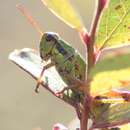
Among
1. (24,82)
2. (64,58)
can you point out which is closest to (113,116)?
(64,58)

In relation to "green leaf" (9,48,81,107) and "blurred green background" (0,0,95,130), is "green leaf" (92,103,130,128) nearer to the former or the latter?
"green leaf" (9,48,81,107)

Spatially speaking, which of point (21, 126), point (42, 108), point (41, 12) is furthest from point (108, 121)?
point (41, 12)

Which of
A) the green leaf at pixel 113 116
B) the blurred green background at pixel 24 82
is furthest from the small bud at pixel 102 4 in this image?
the blurred green background at pixel 24 82

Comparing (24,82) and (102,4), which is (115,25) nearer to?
(102,4)

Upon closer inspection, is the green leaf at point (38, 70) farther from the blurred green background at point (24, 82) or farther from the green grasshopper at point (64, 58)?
the blurred green background at point (24, 82)

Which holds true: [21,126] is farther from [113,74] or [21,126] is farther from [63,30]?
[113,74]

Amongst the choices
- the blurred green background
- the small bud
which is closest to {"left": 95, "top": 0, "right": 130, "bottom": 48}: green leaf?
the small bud
